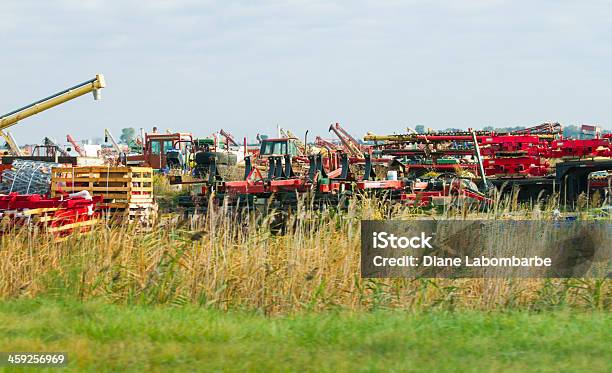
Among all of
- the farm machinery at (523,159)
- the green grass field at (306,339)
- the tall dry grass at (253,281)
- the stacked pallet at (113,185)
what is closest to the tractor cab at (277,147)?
the farm machinery at (523,159)

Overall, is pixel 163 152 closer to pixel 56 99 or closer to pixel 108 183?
pixel 56 99

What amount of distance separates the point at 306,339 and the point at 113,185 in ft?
39.2

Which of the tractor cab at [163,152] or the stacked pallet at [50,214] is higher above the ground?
the tractor cab at [163,152]

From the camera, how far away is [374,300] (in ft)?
30.5

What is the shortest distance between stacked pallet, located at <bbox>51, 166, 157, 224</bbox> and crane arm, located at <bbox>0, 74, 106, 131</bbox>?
49.5 ft

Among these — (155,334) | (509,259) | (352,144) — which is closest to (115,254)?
(155,334)

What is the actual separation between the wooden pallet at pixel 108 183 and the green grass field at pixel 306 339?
9.46 metres

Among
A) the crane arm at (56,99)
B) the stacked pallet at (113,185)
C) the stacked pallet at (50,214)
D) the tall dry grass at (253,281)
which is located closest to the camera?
the tall dry grass at (253,281)

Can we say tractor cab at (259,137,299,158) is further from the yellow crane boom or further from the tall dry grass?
the tall dry grass

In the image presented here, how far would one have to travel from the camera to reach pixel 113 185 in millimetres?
18312

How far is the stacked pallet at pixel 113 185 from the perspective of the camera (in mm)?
17906

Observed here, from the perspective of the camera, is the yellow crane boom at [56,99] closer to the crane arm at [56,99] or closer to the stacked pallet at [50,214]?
the crane arm at [56,99]

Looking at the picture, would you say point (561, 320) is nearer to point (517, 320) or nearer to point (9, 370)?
point (517, 320)

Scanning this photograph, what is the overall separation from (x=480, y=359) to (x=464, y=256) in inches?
145
